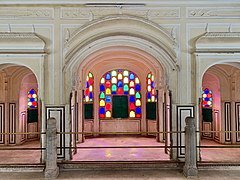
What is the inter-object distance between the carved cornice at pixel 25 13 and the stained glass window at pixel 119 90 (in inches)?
222

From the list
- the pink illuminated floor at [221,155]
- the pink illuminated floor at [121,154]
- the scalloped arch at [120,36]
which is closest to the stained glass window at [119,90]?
the pink illuminated floor at [121,154]

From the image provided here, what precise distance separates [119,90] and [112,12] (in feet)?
19.0

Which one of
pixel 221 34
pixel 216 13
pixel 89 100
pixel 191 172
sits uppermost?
pixel 216 13

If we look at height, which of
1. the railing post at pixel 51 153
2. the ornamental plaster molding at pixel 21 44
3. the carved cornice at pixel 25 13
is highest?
the carved cornice at pixel 25 13

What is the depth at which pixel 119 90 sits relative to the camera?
12477 mm

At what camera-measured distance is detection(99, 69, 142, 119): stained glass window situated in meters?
12.4

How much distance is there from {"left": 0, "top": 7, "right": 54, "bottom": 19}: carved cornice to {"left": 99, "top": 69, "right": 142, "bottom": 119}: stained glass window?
5629 mm

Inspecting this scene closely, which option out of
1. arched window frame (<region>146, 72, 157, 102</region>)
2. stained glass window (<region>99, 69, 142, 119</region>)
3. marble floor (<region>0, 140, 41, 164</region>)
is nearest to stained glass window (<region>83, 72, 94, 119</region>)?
stained glass window (<region>99, 69, 142, 119</region>)

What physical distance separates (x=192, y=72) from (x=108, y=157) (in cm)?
359

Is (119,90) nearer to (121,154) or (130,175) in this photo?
(121,154)

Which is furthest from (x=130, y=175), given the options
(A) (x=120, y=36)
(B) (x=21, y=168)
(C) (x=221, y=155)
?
(A) (x=120, y=36)

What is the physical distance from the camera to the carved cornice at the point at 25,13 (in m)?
7.05

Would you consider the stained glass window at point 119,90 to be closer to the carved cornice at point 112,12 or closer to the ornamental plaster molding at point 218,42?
the carved cornice at point 112,12

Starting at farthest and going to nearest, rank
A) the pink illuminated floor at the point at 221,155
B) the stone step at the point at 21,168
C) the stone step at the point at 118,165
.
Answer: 1. the pink illuminated floor at the point at 221,155
2. the stone step at the point at 118,165
3. the stone step at the point at 21,168
